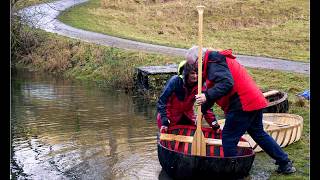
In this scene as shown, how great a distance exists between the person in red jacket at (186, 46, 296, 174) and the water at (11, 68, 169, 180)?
1.43 m

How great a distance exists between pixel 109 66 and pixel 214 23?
49.5ft

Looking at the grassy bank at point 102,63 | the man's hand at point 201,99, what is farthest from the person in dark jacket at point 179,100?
the grassy bank at point 102,63

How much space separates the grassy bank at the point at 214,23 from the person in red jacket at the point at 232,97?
49.7ft

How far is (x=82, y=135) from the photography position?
11.1m

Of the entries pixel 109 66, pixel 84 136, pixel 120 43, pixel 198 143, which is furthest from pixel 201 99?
pixel 120 43

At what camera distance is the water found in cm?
867

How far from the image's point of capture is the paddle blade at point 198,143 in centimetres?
788

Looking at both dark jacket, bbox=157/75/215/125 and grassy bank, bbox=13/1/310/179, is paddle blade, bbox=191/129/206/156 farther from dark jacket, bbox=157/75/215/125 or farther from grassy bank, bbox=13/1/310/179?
grassy bank, bbox=13/1/310/179

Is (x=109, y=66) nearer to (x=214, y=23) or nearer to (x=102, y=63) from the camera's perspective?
(x=102, y=63)

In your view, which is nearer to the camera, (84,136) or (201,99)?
(201,99)

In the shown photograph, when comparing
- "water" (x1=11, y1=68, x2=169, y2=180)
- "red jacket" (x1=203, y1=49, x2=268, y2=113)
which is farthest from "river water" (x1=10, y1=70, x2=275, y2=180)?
"red jacket" (x1=203, y1=49, x2=268, y2=113)

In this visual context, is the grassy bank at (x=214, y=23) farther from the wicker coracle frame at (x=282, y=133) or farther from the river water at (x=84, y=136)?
the wicker coracle frame at (x=282, y=133)
